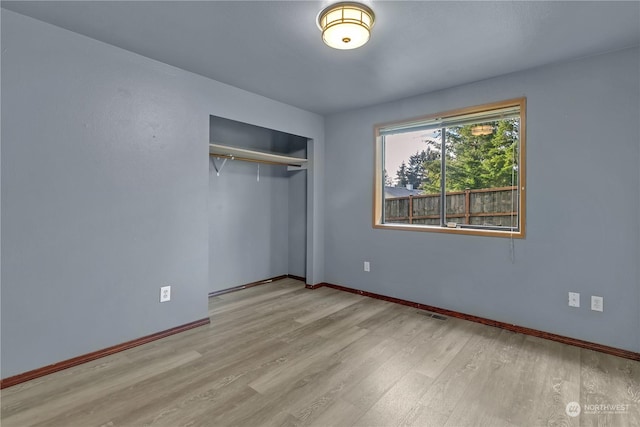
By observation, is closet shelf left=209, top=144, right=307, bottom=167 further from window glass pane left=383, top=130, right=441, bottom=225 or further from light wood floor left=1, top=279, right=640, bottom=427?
light wood floor left=1, top=279, right=640, bottom=427

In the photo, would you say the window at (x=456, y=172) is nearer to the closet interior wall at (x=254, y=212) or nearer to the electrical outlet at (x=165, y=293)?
the closet interior wall at (x=254, y=212)

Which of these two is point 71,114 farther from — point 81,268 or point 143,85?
point 81,268

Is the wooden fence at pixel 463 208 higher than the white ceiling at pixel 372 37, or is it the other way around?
the white ceiling at pixel 372 37

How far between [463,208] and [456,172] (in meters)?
0.39

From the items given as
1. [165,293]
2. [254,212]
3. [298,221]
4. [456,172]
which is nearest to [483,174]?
[456,172]

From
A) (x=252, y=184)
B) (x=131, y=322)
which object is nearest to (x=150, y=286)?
(x=131, y=322)

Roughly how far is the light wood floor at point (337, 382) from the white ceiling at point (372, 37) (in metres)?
2.37

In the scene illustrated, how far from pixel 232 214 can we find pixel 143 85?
1.85m

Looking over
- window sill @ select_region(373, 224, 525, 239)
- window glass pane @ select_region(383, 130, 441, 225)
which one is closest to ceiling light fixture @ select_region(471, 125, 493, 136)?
window glass pane @ select_region(383, 130, 441, 225)

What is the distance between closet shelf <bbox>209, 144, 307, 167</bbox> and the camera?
321cm

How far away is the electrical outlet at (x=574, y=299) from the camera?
2.54m

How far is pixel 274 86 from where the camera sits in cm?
320
